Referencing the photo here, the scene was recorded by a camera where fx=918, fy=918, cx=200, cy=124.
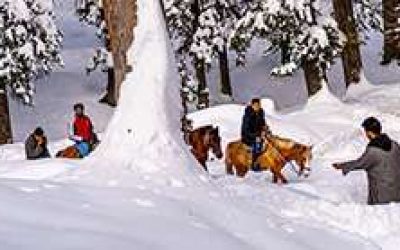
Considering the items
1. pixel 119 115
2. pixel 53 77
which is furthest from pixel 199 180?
pixel 53 77

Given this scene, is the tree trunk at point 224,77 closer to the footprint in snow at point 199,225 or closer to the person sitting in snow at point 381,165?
the person sitting in snow at point 381,165

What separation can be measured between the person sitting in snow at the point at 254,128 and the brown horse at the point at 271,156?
0.31 ft

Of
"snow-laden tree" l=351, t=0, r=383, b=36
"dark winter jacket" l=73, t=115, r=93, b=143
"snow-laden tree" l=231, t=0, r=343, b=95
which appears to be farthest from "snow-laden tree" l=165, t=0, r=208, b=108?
"dark winter jacket" l=73, t=115, r=93, b=143

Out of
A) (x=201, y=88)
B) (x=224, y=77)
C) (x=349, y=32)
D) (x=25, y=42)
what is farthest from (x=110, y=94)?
(x=349, y=32)

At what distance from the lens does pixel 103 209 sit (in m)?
7.76

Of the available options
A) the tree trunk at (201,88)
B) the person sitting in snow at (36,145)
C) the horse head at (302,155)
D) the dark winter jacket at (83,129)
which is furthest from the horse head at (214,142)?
the tree trunk at (201,88)

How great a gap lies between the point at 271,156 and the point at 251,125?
68 centimetres

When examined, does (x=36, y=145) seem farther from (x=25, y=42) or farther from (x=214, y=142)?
(x=25, y=42)

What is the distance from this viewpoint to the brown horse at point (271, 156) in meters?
16.5

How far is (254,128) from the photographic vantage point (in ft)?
53.8

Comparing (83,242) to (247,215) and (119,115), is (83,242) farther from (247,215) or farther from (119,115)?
(119,115)

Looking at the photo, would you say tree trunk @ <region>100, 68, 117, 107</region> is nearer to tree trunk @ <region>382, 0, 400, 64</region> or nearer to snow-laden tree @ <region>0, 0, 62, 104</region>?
snow-laden tree @ <region>0, 0, 62, 104</region>

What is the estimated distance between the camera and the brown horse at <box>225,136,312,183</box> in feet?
54.0

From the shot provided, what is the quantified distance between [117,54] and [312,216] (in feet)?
10.5
